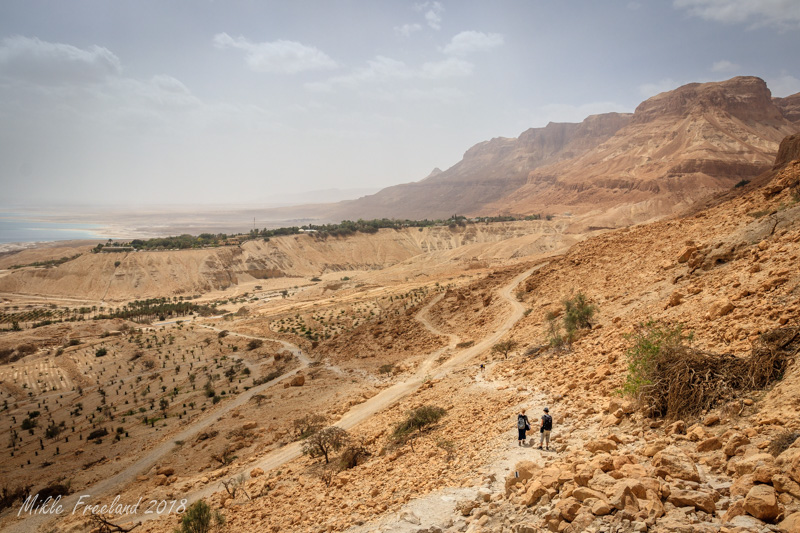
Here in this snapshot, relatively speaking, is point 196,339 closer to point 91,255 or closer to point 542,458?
point 542,458

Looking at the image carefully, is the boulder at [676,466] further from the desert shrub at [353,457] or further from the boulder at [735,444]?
the desert shrub at [353,457]

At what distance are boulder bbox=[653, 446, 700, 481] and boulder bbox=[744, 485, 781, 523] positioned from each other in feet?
2.75

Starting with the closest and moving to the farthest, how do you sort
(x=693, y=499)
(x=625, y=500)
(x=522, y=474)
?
(x=693, y=499)
(x=625, y=500)
(x=522, y=474)

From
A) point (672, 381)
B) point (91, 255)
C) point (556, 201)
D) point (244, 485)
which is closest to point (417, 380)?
point (244, 485)

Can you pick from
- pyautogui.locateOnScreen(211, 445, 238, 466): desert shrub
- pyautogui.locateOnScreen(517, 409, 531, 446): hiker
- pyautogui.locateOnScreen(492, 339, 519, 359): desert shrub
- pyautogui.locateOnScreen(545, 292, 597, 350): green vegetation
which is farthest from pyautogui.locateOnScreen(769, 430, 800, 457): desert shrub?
pyautogui.locateOnScreen(211, 445, 238, 466): desert shrub

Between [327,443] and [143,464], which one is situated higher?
[327,443]

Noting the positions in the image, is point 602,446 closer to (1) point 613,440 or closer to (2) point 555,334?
(1) point 613,440

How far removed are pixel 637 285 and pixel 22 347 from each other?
45.2 meters

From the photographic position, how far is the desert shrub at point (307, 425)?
16469 mm

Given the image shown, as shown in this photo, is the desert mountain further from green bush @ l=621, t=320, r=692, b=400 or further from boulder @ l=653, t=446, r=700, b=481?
boulder @ l=653, t=446, r=700, b=481

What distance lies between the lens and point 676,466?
536cm

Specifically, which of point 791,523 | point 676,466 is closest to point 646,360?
point 676,466

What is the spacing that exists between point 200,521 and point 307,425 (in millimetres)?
6992

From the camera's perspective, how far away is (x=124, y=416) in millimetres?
22766
